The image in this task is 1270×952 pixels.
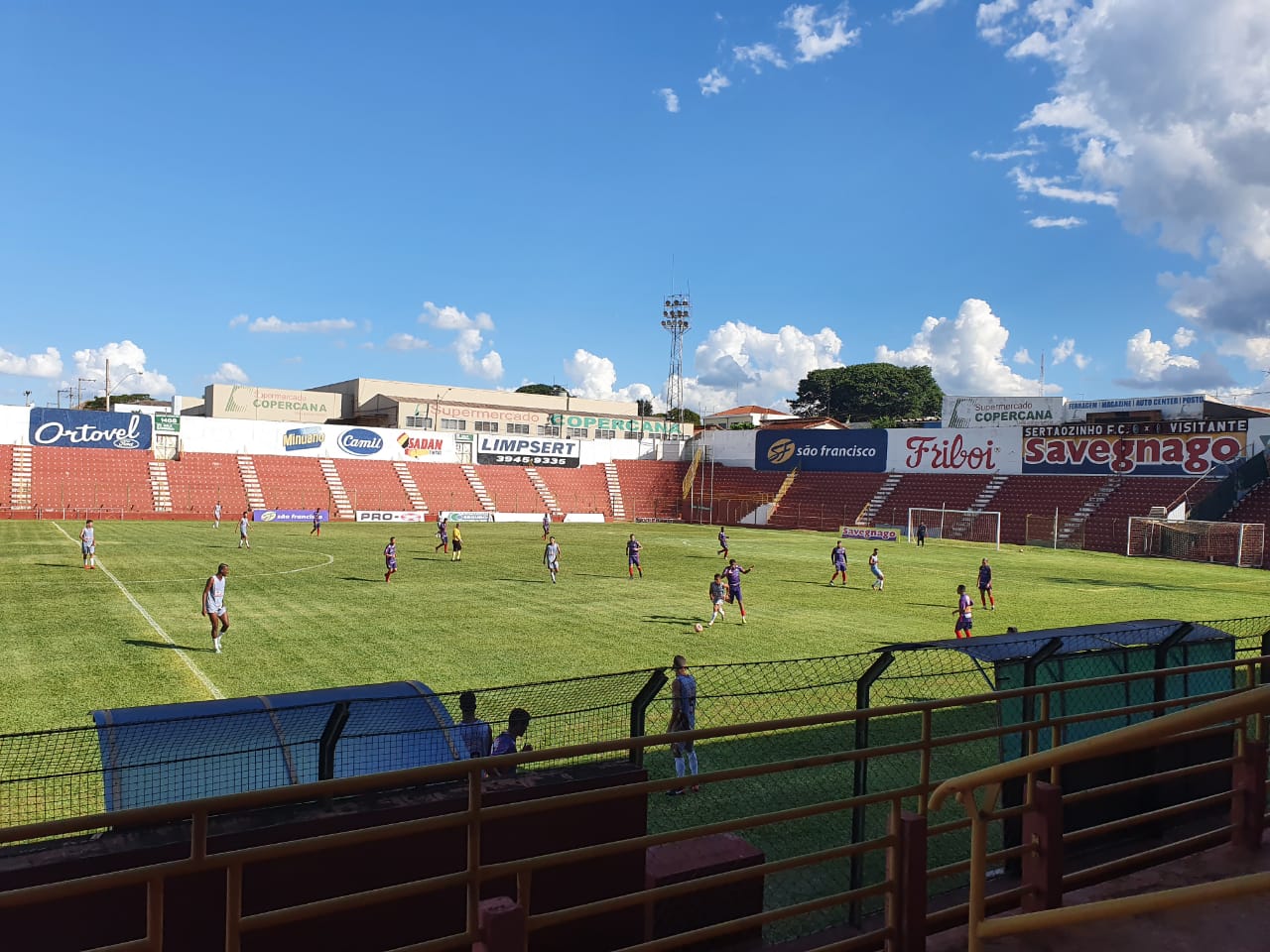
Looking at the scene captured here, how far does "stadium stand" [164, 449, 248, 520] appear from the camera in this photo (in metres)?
54.4

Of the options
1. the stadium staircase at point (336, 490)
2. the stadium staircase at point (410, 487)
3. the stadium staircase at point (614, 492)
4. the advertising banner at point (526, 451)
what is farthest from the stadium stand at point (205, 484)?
the stadium staircase at point (614, 492)

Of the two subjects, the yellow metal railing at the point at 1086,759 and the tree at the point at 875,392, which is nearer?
the yellow metal railing at the point at 1086,759

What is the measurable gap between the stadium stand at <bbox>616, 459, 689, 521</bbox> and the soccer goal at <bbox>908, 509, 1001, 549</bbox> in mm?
20971

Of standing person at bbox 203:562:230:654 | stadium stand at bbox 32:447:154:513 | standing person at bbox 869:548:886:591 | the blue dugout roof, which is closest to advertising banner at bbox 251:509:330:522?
stadium stand at bbox 32:447:154:513

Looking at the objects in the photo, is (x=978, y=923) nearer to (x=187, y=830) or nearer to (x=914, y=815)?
(x=914, y=815)

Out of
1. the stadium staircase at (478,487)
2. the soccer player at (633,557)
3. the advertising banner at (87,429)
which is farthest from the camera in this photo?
the stadium staircase at (478,487)

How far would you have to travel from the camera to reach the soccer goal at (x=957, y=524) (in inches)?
2126

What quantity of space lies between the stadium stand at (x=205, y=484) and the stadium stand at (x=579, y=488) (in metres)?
22.9

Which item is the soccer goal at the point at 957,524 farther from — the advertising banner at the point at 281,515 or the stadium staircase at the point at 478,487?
the advertising banner at the point at 281,515

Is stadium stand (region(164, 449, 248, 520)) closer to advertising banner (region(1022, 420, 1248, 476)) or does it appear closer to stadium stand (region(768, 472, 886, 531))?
stadium stand (region(768, 472, 886, 531))

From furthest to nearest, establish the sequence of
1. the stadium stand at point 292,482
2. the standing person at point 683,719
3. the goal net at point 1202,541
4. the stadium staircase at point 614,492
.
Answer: the stadium staircase at point 614,492, the stadium stand at point 292,482, the goal net at point 1202,541, the standing person at point 683,719

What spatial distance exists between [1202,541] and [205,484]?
5803 cm

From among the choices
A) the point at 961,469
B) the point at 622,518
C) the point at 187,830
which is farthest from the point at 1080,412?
the point at 187,830

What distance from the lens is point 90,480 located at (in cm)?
5334
